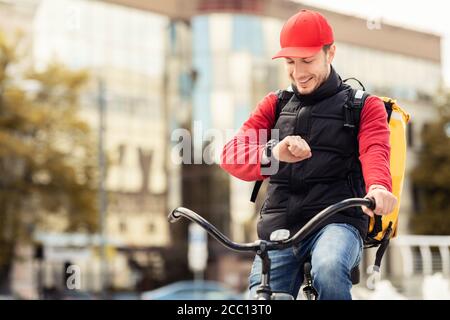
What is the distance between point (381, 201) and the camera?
2154mm

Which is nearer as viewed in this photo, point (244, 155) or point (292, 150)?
point (292, 150)

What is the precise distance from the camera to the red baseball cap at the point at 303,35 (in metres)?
2.35

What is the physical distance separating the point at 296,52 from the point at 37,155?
29.9 meters

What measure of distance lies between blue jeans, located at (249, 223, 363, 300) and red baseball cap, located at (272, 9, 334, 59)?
420 mm

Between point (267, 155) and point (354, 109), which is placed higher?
point (354, 109)

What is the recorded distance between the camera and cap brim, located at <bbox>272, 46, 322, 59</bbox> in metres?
2.31

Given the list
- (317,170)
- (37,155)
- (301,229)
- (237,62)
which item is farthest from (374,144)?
(237,62)

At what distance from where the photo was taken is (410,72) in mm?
41281

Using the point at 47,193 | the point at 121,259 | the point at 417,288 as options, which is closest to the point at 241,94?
the point at 121,259

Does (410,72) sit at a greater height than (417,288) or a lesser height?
greater

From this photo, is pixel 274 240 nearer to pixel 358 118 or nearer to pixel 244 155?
pixel 244 155
